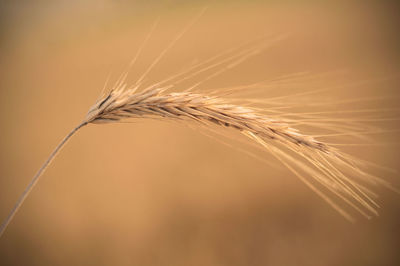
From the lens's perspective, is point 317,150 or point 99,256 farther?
point 99,256

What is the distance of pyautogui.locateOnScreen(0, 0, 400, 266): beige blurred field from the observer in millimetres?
1282

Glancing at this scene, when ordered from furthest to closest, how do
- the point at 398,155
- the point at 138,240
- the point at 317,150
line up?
the point at 138,240 < the point at 398,155 < the point at 317,150

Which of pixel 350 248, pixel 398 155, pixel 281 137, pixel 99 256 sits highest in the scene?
pixel 398 155

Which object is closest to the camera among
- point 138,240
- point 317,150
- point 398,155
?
point 317,150

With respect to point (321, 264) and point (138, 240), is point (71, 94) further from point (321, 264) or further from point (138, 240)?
point (321, 264)

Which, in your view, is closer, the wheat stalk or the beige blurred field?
the wheat stalk

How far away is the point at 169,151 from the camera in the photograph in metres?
1.41

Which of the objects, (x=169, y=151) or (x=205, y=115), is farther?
(x=169, y=151)

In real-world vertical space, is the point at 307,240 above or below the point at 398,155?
below

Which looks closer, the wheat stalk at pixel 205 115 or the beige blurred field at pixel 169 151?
the wheat stalk at pixel 205 115

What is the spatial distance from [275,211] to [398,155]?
0.53m

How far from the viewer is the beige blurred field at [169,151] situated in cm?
128

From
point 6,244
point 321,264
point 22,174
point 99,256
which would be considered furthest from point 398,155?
point 6,244

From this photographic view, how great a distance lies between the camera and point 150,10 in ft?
4.84
